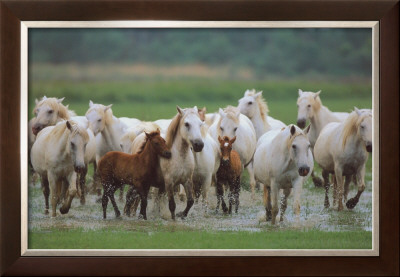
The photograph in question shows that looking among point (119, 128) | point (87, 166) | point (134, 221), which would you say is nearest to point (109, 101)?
point (119, 128)

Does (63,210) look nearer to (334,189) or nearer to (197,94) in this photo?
(197,94)

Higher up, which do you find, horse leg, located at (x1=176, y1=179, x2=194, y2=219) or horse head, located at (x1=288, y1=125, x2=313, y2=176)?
horse head, located at (x1=288, y1=125, x2=313, y2=176)

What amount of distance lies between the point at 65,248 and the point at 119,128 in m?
0.83

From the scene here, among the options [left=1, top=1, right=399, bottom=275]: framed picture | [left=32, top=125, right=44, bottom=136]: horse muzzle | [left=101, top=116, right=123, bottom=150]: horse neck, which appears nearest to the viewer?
[left=1, top=1, right=399, bottom=275]: framed picture

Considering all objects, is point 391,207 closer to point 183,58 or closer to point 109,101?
point 183,58

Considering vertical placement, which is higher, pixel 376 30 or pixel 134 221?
pixel 376 30

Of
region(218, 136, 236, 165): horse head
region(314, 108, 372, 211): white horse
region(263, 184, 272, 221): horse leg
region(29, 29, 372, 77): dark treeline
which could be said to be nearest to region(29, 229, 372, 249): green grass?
region(263, 184, 272, 221): horse leg

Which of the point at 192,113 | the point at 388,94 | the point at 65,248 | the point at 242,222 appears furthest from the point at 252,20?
the point at 65,248

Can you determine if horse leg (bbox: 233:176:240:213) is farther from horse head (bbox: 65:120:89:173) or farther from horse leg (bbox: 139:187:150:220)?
horse head (bbox: 65:120:89:173)

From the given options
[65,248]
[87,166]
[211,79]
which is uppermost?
[211,79]

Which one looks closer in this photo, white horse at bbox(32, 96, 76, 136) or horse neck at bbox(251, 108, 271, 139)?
white horse at bbox(32, 96, 76, 136)

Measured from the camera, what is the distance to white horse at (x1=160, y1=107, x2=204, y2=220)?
3994 millimetres

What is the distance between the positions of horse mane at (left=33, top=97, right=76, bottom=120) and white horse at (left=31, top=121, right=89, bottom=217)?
5 cm

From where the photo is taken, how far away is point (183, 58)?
3.96m
